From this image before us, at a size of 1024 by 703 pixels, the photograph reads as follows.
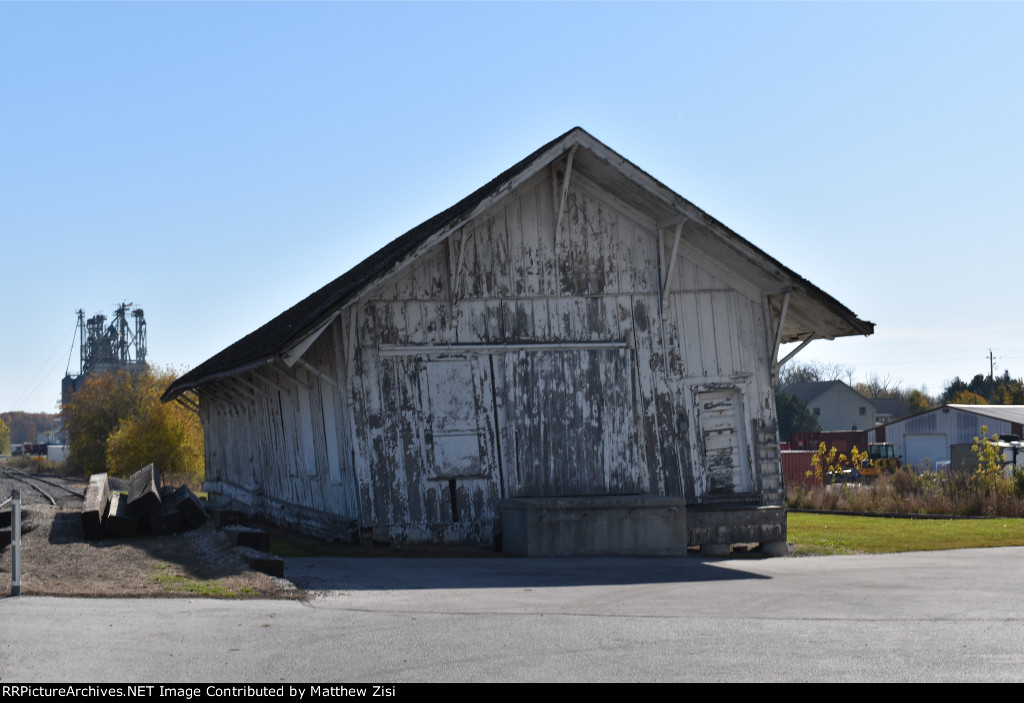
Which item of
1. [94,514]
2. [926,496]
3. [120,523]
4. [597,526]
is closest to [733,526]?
[597,526]

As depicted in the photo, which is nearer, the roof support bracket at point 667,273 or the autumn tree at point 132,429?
the roof support bracket at point 667,273

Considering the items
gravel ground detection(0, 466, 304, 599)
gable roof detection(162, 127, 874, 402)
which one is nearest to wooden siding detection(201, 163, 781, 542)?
gable roof detection(162, 127, 874, 402)

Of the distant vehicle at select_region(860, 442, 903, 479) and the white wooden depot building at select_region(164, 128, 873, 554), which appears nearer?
the white wooden depot building at select_region(164, 128, 873, 554)

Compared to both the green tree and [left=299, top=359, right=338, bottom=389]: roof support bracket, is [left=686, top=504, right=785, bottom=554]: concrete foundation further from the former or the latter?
the green tree

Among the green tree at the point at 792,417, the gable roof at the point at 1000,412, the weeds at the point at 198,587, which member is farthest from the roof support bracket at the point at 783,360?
the green tree at the point at 792,417

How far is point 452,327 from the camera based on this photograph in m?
17.1

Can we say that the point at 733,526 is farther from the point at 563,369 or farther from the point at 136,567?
the point at 136,567

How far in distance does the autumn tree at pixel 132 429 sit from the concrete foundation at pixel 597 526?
3055cm

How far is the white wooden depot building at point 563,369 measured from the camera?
16.5 m

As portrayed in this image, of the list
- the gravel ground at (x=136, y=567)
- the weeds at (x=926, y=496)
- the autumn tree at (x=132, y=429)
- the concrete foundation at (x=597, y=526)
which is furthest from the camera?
the autumn tree at (x=132, y=429)

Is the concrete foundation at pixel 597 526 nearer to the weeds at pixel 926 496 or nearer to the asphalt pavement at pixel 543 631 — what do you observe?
the asphalt pavement at pixel 543 631

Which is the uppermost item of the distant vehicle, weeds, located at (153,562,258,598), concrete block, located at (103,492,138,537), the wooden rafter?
the wooden rafter

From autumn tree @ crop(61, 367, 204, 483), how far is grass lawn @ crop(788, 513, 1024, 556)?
2832 centimetres

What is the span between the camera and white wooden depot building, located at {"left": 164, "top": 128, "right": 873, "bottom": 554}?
54.2ft
